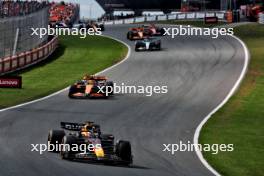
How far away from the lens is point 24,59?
168 ft

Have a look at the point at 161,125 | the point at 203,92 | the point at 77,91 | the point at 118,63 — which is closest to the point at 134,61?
the point at 118,63

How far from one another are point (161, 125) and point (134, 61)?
25540mm

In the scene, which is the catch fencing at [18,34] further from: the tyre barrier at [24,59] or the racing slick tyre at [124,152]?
the racing slick tyre at [124,152]

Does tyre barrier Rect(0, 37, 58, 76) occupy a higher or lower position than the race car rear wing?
lower
